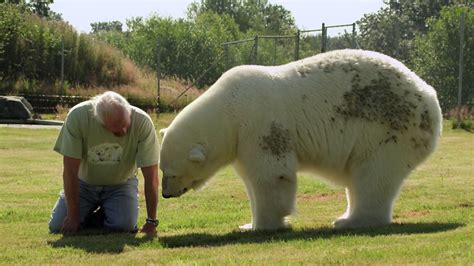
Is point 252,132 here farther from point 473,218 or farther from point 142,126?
point 473,218

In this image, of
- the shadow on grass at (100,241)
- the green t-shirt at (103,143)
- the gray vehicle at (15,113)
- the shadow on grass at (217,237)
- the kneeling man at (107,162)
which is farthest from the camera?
the gray vehicle at (15,113)

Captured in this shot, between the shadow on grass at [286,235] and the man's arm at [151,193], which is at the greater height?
the man's arm at [151,193]

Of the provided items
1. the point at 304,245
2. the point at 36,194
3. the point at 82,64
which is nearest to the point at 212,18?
the point at 82,64

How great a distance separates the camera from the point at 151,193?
923cm

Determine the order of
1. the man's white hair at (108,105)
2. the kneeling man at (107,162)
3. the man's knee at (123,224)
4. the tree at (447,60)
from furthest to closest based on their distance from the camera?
the tree at (447,60) < the man's knee at (123,224) < the kneeling man at (107,162) < the man's white hair at (108,105)

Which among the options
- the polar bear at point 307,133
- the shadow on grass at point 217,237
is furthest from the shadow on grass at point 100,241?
the polar bear at point 307,133

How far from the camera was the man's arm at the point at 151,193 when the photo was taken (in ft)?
30.2

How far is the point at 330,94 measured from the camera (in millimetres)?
9664

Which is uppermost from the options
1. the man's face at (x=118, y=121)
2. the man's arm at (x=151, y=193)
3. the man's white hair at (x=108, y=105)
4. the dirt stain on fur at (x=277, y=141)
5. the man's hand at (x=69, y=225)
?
the man's white hair at (x=108, y=105)

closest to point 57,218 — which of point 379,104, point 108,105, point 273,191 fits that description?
point 108,105

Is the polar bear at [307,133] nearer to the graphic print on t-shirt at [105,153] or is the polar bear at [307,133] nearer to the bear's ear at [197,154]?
the bear's ear at [197,154]

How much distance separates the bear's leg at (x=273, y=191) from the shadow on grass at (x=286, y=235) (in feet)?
0.64

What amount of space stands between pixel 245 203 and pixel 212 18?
7044 cm

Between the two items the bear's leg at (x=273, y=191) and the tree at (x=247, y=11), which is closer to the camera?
the bear's leg at (x=273, y=191)
